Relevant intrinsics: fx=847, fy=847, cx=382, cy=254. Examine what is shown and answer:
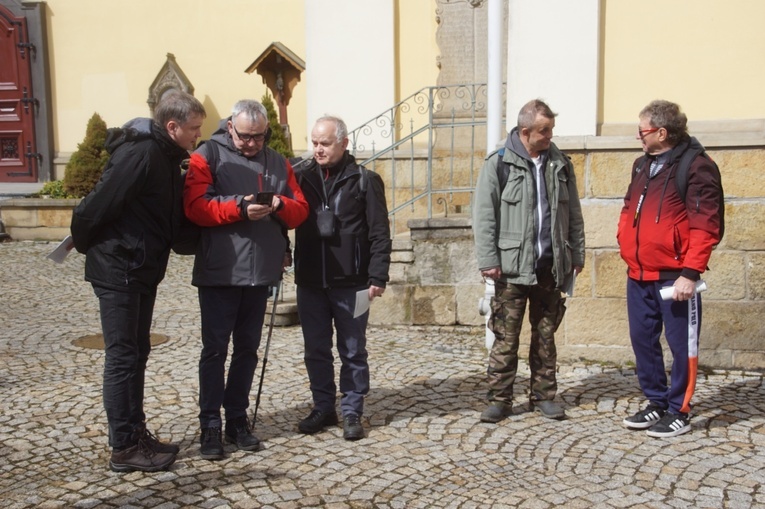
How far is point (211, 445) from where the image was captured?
4074 mm

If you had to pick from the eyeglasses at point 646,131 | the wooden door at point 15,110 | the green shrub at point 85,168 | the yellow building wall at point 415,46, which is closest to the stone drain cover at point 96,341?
the eyeglasses at point 646,131

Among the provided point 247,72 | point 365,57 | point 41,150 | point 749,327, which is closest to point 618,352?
point 749,327

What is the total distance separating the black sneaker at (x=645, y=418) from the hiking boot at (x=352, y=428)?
143 cm

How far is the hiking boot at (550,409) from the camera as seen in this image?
4.68 meters

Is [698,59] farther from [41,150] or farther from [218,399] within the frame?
[41,150]

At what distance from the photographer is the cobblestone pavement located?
3.64 meters

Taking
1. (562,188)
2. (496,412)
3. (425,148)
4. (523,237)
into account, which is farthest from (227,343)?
(425,148)

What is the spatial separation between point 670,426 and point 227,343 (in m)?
2.32

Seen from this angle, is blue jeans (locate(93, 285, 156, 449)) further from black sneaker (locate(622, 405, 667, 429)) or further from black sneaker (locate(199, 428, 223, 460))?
black sneaker (locate(622, 405, 667, 429))

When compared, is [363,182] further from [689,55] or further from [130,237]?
[689,55]

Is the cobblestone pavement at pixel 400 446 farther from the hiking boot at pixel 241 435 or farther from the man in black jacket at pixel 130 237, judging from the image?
the man in black jacket at pixel 130 237

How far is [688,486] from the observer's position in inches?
147

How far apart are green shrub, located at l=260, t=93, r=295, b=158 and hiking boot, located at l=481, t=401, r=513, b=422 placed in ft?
24.5

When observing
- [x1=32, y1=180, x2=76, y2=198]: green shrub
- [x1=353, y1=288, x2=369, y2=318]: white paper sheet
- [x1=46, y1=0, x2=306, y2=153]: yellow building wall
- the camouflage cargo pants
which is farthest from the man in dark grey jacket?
[x1=46, y1=0, x2=306, y2=153]: yellow building wall
